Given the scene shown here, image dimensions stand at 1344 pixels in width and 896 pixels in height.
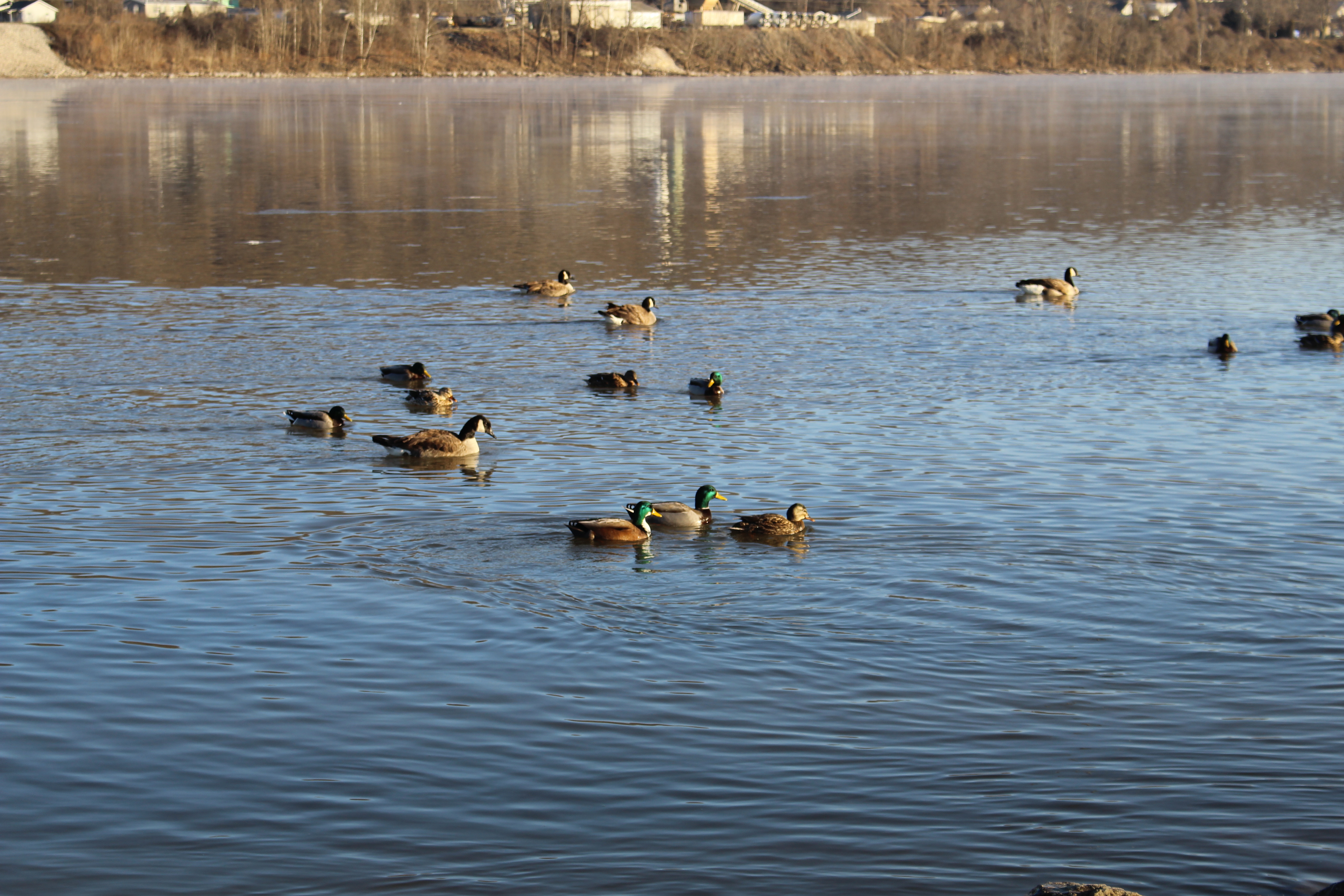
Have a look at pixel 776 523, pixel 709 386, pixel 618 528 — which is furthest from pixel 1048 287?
pixel 618 528

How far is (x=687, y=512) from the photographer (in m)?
14.3

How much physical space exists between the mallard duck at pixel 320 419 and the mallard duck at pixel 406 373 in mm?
2819

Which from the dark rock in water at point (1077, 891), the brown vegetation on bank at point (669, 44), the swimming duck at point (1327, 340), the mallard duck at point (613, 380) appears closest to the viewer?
the dark rock in water at point (1077, 891)

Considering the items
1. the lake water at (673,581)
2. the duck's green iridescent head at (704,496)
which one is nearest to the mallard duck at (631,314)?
the lake water at (673,581)

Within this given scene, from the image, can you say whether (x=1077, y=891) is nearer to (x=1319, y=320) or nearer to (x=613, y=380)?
(x=613, y=380)

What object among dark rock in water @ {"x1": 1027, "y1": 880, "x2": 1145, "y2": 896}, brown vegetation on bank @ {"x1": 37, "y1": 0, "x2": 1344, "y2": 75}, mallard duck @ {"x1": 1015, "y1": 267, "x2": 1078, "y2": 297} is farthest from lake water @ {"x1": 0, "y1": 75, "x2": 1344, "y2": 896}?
brown vegetation on bank @ {"x1": 37, "y1": 0, "x2": 1344, "y2": 75}

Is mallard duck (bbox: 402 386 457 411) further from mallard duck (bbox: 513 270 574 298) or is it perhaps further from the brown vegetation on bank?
the brown vegetation on bank

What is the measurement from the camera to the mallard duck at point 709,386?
2055cm

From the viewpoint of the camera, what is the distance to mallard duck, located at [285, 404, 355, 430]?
18.4m

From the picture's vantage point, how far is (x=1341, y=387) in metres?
22.0

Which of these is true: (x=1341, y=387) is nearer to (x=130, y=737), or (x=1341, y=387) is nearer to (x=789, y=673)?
(x=789, y=673)

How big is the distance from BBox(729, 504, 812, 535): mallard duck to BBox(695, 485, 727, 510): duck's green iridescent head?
0.53 meters

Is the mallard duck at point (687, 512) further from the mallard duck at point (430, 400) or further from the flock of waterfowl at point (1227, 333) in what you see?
the flock of waterfowl at point (1227, 333)

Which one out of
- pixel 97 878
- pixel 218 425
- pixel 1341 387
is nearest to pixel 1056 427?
pixel 1341 387
